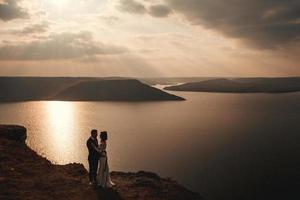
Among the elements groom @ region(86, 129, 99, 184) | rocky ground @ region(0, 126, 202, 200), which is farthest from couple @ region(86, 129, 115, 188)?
rocky ground @ region(0, 126, 202, 200)

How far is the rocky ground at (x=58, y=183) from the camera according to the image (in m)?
19.2

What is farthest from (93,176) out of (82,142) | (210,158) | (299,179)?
(82,142)

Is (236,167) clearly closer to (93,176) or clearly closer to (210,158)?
(210,158)

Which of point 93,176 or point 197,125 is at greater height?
point 93,176

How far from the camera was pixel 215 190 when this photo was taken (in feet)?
128

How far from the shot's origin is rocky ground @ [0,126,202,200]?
63.1 feet

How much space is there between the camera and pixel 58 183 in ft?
69.2

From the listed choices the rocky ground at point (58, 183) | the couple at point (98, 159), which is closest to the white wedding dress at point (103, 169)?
the couple at point (98, 159)

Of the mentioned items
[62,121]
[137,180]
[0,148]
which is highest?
[0,148]

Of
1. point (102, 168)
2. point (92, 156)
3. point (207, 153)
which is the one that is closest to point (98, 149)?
point (92, 156)

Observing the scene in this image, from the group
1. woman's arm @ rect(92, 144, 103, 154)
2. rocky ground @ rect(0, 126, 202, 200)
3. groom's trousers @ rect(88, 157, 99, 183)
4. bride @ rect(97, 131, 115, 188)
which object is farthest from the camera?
groom's trousers @ rect(88, 157, 99, 183)

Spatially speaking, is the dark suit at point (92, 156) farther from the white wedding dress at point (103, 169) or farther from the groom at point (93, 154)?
→ the white wedding dress at point (103, 169)

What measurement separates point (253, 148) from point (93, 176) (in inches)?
1931

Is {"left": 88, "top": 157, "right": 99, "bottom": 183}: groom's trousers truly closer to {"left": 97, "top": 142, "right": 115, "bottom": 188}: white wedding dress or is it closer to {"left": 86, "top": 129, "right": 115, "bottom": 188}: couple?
{"left": 86, "top": 129, "right": 115, "bottom": 188}: couple
